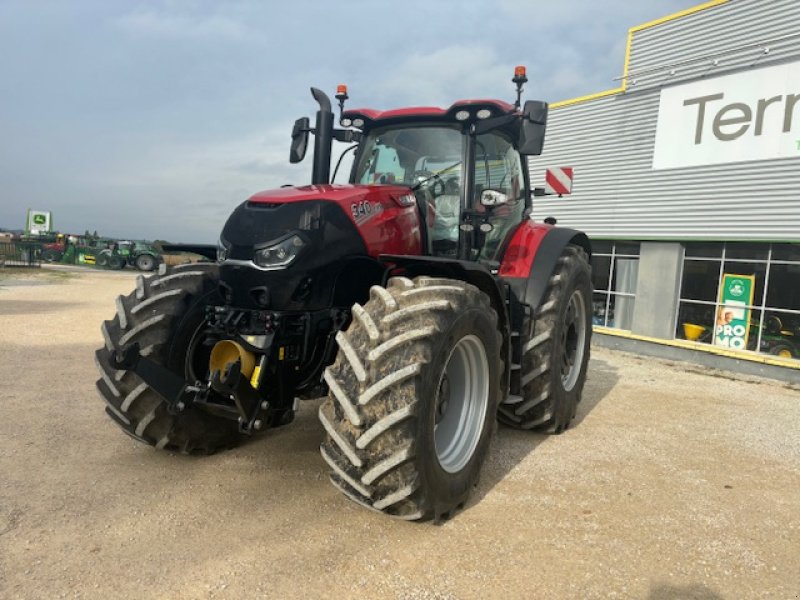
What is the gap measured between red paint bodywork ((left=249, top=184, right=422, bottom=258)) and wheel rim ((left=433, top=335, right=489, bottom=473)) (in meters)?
0.80

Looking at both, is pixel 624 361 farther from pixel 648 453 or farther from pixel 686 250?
pixel 648 453

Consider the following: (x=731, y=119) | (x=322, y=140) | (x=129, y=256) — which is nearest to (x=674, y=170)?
→ (x=731, y=119)

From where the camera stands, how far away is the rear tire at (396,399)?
246 centimetres

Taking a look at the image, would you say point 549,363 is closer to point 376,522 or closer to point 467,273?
point 467,273

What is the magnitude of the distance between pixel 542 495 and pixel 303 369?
1.60 metres

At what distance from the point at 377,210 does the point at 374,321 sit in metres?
1.00

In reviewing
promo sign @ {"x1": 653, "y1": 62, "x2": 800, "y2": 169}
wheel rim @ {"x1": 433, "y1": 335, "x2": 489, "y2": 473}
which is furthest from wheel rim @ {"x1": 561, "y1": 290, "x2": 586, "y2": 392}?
promo sign @ {"x1": 653, "y1": 62, "x2": 800, "y2": 169}

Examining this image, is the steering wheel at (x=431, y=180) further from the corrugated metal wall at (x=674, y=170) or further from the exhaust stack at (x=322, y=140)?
the corrugated metal wall at (x=674, y=170)

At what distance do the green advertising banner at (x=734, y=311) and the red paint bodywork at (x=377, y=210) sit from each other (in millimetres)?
8109

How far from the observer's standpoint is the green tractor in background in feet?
102

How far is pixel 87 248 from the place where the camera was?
34031 mm

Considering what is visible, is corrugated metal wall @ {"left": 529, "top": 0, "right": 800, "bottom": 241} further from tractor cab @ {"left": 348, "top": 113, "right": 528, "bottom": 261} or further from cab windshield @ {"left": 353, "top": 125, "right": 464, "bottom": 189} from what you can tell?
cab windshield @ {"left": 353, "top": 125, "right": 464, "bottom": 189}

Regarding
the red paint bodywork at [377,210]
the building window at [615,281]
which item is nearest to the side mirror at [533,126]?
the red paint bodywork at [377,210]

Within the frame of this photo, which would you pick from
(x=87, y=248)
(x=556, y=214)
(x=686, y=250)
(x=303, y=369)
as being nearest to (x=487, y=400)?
(x=303, y=369)
